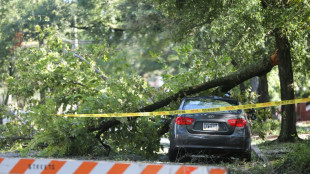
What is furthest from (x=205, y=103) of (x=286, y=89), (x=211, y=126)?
(x=286, y=89)

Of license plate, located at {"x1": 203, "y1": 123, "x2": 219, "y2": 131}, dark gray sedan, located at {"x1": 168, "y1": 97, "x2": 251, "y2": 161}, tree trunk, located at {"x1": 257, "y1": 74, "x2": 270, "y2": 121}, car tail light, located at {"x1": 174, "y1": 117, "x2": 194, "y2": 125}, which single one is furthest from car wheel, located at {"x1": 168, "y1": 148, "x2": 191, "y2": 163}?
tree trunk, located at {"x1": 257, "y1": 74, "x2": 270, "y2": 121}

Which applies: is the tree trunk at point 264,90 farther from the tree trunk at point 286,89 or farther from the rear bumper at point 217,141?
the rear bumper at point 217,141

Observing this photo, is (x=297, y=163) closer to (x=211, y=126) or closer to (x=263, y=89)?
(x=211, y=126)

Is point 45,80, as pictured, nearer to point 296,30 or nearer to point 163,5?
point 163,5

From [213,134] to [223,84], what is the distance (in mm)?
3943

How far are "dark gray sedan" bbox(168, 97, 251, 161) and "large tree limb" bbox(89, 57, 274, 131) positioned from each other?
262 cm

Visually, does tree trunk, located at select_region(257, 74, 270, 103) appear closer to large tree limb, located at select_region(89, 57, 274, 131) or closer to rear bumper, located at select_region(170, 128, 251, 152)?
large tree limb, located at select_region(89, 57, 274, 131)

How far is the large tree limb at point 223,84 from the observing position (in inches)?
533

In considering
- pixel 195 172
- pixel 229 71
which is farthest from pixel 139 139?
pixel 195 172

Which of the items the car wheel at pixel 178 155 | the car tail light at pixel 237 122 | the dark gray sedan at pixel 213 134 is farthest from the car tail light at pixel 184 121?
the car tail light at pixel 237 122

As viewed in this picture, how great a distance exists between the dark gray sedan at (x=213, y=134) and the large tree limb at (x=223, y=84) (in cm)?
262

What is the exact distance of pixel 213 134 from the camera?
35.0 feet

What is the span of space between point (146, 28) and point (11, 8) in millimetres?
9418

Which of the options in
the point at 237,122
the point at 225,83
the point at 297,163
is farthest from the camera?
the point at 225,83
